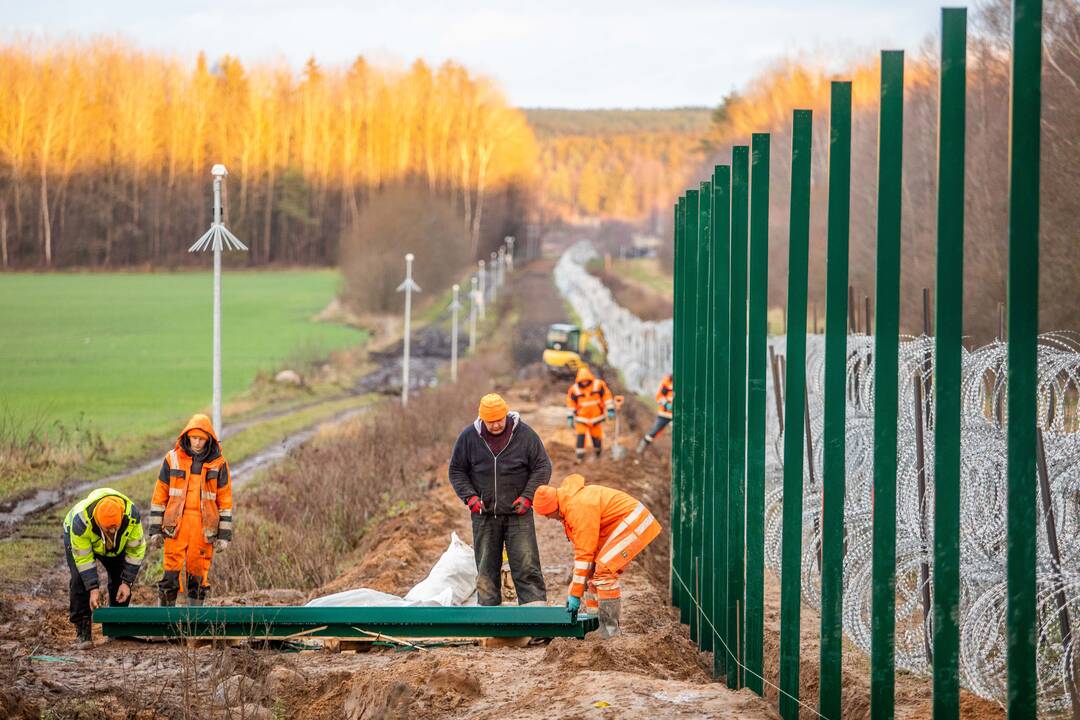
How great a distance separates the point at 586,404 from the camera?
16719mm

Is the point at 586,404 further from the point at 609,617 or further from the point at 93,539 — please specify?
the point at 93,539

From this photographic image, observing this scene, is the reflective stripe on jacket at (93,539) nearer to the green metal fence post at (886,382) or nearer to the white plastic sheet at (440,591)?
the white plastic sheet at (440,591)

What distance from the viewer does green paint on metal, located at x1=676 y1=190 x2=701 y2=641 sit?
A: 9.34m

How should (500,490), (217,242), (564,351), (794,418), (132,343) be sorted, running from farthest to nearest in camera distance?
1. (132,343)
2. (564,351)
3. (217,242)
4. (500,490)
5. (794,418)

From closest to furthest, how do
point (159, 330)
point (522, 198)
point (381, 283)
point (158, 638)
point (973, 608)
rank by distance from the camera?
point (973, 608) → point (158, 638) → point (159, 330) → point (381, 283) → point (522, 198)

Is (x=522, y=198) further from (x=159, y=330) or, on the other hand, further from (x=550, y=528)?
(x=550, y=528)

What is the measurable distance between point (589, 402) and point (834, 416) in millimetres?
10689

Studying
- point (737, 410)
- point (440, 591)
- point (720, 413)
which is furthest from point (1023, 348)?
point (440, 591)

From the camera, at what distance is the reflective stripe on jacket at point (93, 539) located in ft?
27.1

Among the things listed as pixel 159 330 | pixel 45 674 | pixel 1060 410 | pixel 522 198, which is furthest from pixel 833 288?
pixel 522 198

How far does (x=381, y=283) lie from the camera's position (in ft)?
190

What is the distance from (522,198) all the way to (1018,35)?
109766mm

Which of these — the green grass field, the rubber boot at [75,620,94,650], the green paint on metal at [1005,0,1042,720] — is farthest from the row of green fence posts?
the green grass field

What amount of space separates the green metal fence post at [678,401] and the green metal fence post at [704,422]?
2.99ft
